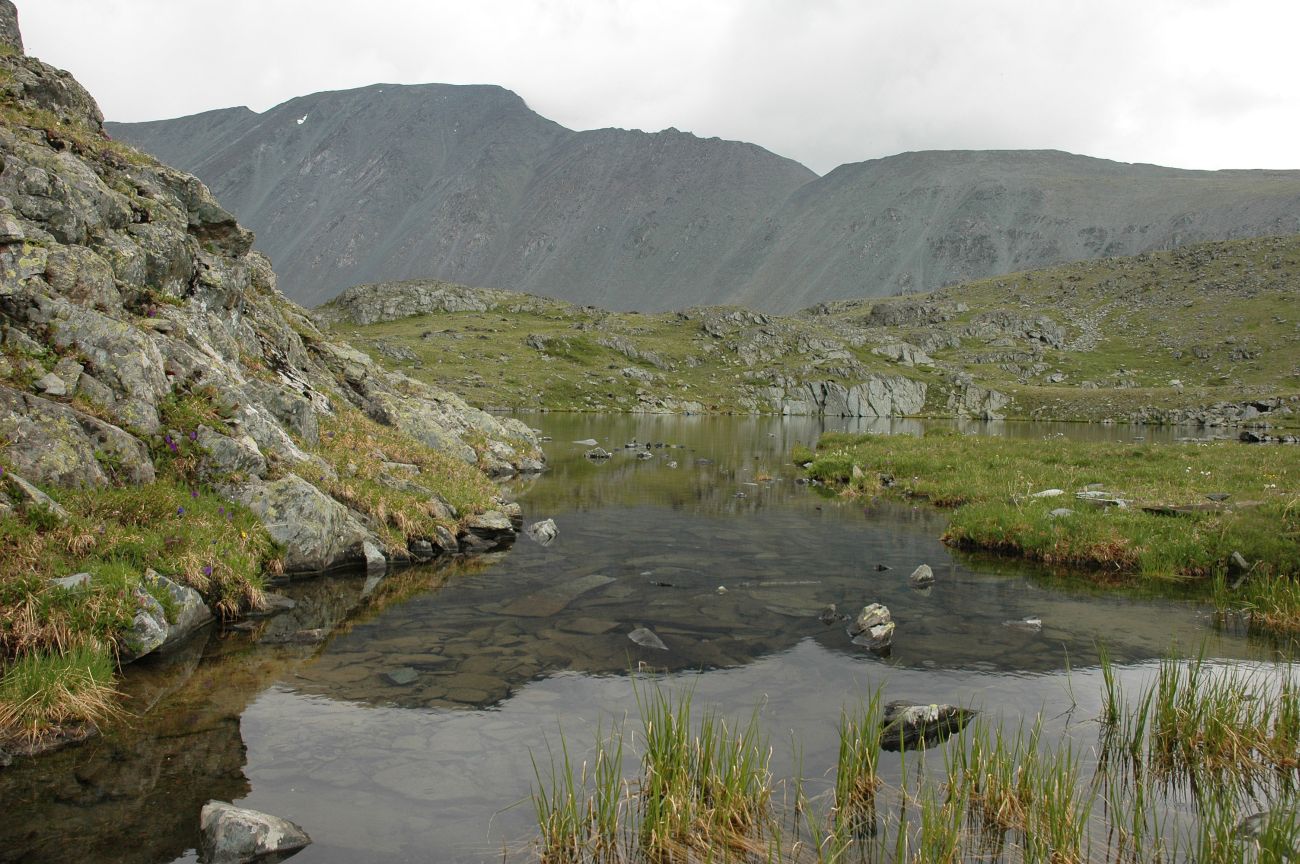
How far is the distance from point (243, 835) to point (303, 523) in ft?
39.5

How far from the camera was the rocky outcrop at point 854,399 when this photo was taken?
15100cm

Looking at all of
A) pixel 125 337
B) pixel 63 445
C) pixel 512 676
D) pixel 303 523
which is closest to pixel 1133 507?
pixel 512 676

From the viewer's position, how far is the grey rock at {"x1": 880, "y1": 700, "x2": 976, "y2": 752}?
1011 cm

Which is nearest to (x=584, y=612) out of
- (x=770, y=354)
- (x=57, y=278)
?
(x=57, y=278)

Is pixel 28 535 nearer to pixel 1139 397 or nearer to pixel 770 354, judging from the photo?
pixel 1139 397

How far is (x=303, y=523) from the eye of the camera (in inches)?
731

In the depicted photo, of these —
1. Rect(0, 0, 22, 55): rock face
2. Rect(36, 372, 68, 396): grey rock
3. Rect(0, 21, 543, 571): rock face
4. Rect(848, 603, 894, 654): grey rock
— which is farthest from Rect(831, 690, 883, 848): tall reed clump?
Rect(0, 0, 22, 55): rock face

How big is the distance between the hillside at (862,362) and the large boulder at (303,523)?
313 feet

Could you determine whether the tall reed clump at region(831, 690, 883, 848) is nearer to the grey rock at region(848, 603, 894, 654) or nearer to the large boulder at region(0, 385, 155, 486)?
the grey rock at region(848, 603, 894, 654)

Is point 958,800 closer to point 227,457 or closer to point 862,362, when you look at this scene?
point 227,457

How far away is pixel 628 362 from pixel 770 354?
121ft

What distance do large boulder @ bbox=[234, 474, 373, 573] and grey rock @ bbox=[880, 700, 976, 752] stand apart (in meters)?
14.9

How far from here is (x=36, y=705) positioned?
9.70 metres

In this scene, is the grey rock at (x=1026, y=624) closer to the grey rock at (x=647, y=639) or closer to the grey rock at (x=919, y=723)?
the grey rock at (x=919, y=723)
